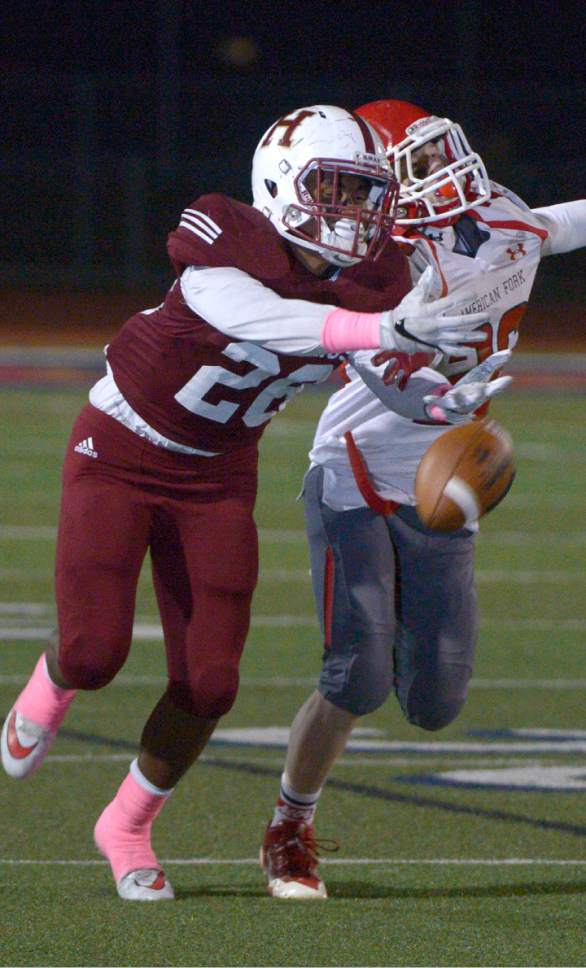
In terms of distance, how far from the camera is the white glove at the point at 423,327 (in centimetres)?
357

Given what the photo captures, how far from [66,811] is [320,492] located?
117 centimetres

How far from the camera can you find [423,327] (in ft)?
11.7

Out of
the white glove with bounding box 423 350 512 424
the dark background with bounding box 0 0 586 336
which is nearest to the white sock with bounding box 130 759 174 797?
the white glove with bounding box 423 350 512 424

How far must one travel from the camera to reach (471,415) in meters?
4.36

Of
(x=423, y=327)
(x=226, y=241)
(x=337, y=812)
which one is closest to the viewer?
(x=423, y=327)

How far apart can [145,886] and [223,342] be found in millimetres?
1148

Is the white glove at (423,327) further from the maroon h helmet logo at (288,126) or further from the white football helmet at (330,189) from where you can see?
the maroon h helmet logo at (288,126)

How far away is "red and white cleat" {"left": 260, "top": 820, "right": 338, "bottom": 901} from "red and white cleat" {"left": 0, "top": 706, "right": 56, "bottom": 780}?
54 cm

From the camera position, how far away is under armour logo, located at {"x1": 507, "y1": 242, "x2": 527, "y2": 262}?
175 inches

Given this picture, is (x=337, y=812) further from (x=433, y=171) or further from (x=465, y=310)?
(x=433, y=171)

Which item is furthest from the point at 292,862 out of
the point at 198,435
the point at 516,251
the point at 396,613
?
the point at 516,251

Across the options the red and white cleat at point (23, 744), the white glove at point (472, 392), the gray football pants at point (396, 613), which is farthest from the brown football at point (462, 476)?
the red and white cleat at point (23, 744)

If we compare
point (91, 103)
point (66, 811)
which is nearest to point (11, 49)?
point (91, 103)

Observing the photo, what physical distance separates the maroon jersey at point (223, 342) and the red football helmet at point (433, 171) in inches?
9.2
